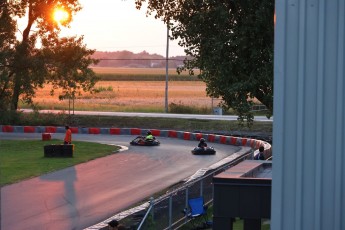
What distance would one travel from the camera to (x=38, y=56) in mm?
47812

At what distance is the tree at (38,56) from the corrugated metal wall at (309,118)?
3981 centimetres

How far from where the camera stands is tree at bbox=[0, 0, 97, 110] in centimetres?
4634

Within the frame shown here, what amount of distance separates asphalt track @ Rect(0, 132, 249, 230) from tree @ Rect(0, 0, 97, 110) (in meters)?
9.38

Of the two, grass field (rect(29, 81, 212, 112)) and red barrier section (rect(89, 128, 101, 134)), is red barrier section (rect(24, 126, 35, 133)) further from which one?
grass field (rect(29, 81, 212, 112))

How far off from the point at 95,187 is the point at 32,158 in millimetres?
8251

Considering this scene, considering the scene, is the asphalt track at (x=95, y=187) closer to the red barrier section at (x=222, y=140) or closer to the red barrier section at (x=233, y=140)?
the red barrier section at (x=233, y=140)

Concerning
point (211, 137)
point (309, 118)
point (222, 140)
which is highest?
point (309, 118)

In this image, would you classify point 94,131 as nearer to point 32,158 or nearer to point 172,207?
point 32,158

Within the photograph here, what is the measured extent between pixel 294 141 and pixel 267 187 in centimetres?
335

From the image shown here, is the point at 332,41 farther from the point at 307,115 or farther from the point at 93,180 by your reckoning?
the point at 93,180

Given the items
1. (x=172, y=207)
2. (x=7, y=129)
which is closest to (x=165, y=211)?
(x=172, y=207)

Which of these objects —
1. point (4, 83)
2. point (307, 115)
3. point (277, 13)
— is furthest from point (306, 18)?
point (4, 83)

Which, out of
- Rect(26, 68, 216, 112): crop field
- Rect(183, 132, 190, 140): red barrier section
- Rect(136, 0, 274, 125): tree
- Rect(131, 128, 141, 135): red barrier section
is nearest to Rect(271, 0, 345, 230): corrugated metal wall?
Rect(136, 0, 274, 125): tree

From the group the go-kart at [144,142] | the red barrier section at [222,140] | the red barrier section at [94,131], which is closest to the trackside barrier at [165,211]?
the go-kart at [144,142]
